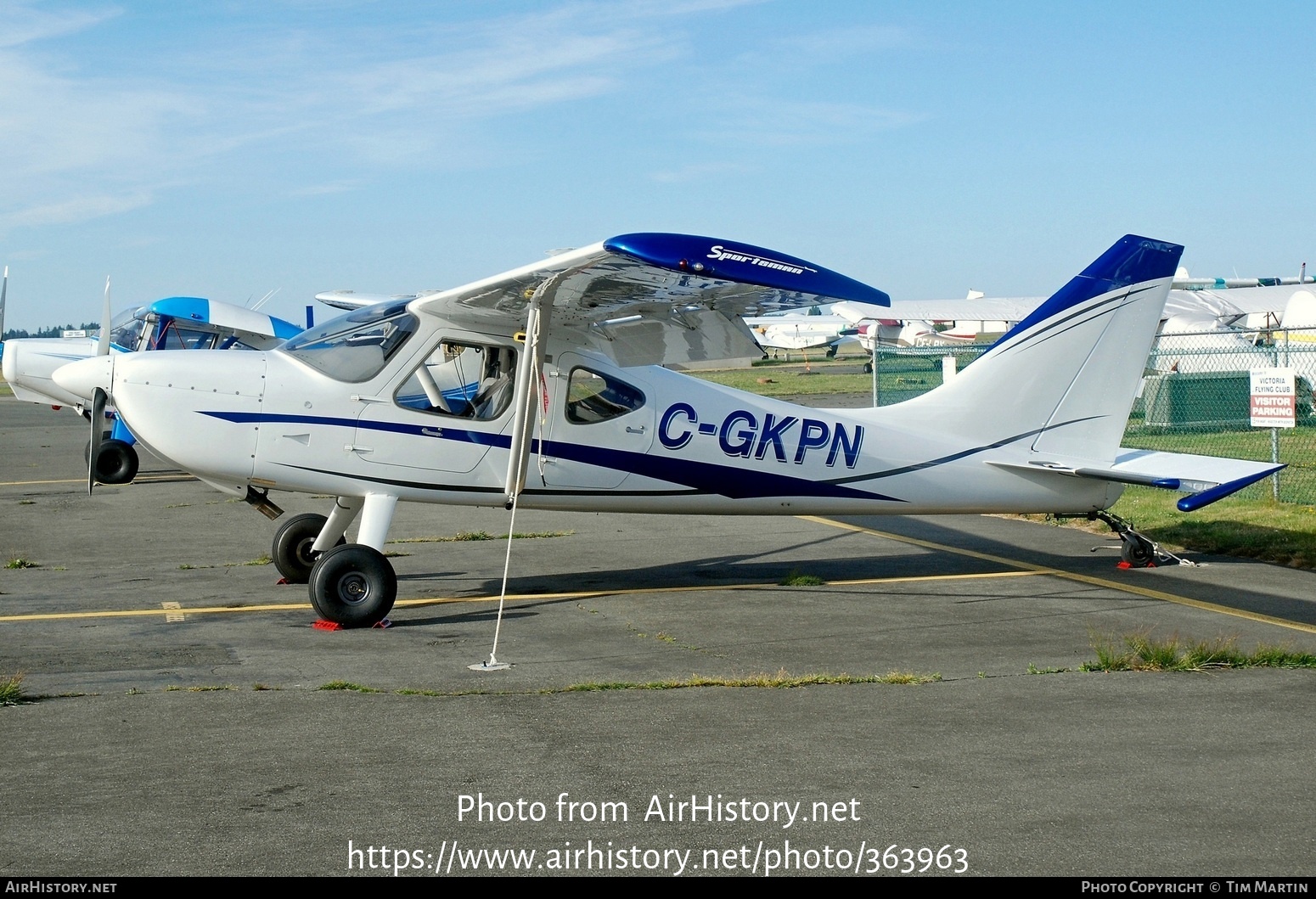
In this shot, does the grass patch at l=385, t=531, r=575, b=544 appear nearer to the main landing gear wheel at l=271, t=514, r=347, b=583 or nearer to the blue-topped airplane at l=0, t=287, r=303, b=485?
the main landing gear wheel at l=271, t=514, r=347, b=583

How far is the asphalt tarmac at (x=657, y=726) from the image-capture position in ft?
13.9

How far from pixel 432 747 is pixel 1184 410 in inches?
842

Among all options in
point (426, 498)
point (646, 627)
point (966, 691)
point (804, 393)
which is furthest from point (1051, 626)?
point (804, 393)

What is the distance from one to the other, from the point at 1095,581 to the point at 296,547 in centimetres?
686

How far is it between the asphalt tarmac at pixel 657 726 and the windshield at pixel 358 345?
1901mm

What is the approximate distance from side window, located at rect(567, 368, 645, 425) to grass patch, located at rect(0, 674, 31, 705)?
15.1ft

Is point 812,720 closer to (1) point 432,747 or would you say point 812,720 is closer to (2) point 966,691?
(2) point 966,691

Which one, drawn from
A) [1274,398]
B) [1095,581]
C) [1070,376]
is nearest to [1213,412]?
[1274,398]

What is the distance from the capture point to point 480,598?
9.99 metres

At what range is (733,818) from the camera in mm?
4535

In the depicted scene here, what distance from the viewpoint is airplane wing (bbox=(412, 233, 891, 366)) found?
7.32 metres

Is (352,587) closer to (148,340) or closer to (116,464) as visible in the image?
(116,464)

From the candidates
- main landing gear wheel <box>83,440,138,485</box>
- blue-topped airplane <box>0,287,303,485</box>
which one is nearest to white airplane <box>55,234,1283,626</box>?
main landing gear wheel <box>83,440,138,485</box>

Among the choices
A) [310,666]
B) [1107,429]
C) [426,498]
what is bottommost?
[310,666]
